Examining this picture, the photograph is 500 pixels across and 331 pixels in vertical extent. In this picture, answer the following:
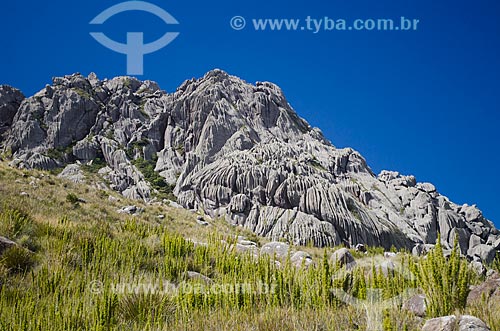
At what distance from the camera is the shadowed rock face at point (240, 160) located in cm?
6225

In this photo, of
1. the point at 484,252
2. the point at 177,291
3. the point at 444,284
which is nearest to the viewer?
the point at 444,284

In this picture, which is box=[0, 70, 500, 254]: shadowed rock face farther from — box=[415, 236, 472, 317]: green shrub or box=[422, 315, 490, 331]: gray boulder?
box=[422, 315, 490, 331]: gray boulder

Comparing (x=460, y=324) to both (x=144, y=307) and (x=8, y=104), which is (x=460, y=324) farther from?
(x=8, y=104)

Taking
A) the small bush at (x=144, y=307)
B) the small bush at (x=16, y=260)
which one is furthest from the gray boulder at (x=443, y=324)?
the small bush at (x=16, y=260)

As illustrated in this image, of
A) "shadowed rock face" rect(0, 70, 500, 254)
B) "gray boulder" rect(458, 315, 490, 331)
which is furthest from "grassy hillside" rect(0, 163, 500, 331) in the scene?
"shadowed rock face" rect(0, 70, 500, 254)

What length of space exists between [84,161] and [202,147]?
32461mm

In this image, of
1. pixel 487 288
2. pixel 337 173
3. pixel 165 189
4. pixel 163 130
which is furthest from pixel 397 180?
pixel 487 288

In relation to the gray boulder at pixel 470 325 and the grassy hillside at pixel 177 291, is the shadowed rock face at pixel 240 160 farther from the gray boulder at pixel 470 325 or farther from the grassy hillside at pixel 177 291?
the gray boulder at pixel 470 325

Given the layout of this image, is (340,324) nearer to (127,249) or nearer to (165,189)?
(127,249)

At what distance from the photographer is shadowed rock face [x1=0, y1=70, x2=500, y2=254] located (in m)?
62.2

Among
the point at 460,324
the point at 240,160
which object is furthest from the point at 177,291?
the point at 240,160

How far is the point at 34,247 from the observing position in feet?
21.7

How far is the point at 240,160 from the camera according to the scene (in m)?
73.1

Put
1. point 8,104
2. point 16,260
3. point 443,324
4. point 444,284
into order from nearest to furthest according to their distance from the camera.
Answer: point 443,324 < point 444,284 < point 16,260 < point 8,104
